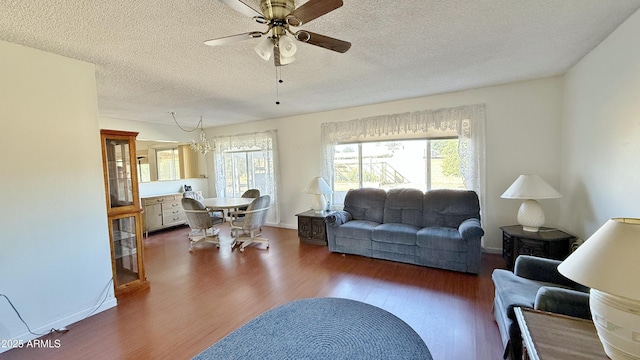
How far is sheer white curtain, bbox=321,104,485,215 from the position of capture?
3814mm

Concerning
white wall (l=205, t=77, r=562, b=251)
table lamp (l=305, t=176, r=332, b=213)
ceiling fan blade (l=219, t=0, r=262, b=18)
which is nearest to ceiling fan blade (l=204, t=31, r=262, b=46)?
ceiling fan blade (l=219, t=0, r=262, b=18)

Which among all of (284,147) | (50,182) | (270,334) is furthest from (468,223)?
(50,182)

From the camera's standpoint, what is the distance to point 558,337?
125cm

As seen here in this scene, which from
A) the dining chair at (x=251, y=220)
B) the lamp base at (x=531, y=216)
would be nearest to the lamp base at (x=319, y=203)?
the dining chair at (x=251, y=220)

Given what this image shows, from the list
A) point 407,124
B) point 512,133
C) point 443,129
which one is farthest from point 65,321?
point 512,133

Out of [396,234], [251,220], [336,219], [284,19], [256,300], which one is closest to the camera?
[284,19]

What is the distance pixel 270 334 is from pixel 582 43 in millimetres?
3623

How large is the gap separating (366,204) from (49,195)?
379 centimetres

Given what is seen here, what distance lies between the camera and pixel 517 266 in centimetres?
220

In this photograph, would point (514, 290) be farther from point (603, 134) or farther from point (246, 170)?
point (246, 170)

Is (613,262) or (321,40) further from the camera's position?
(321,40)

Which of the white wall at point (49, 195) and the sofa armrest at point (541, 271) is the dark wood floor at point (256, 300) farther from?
the sofa armrest at point (541, 271)

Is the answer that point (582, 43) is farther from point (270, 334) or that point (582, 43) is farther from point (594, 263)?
point (270, 334)

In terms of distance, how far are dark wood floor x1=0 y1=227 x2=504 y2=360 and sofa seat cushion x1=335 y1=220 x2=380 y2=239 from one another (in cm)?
34
